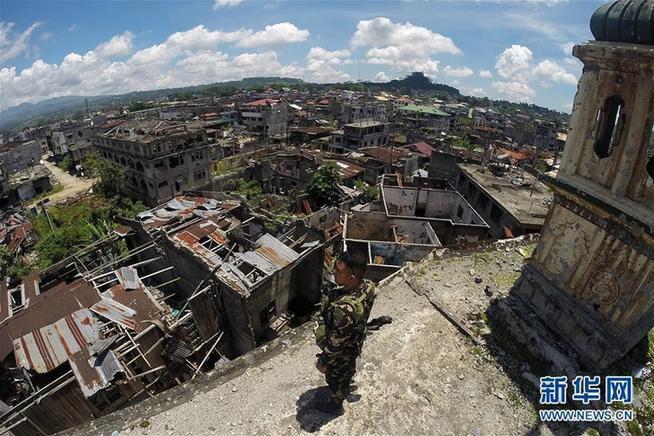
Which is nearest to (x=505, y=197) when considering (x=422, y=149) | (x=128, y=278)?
(x=128, y=278)

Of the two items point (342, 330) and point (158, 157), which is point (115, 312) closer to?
point (342, 330)

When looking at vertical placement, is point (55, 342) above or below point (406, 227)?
below

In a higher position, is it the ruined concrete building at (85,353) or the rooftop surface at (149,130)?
the rooftop surface at (149,130)

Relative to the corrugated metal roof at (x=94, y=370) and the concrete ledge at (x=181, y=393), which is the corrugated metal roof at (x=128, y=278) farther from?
the concrete ledge at (x=181, y=393)

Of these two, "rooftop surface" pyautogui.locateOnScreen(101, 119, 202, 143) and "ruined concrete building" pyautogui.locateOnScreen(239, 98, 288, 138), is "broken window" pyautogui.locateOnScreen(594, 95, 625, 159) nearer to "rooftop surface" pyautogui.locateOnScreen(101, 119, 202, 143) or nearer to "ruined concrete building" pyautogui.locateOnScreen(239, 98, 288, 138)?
"rooftop surface" pyautogui.locateOnScreen(101, 119, 202, 143)

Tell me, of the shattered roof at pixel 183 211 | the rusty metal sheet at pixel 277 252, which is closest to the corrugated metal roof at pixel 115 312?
the rusty metal sheet at pixel 277 252

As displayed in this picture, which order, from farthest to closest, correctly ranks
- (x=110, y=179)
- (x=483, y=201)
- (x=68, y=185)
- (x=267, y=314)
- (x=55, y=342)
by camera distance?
(x=68, y=185)
(x=110, y=179)
(x=483, y=201)
(x=267, y=314)
(x=55, y=342)

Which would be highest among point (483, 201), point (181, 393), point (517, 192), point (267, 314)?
point (181, 393)
